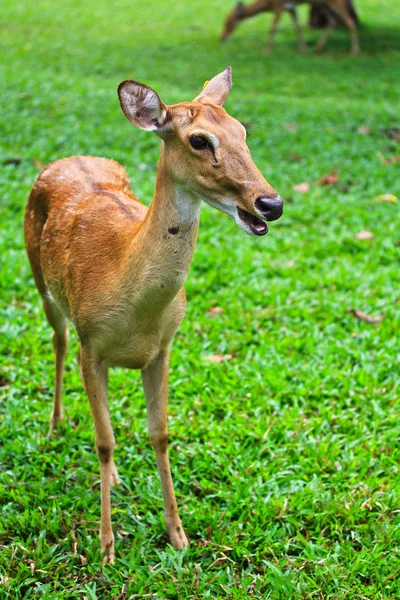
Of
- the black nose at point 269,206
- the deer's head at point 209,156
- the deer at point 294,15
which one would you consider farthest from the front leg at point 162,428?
the deer at point 294,15

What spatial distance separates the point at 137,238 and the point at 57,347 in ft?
4.50

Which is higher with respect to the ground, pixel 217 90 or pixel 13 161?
pixel 217 90

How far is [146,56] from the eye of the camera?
1347cm

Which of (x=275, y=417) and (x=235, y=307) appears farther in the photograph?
(x=235, y=307)

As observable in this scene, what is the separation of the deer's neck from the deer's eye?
0.55 ft

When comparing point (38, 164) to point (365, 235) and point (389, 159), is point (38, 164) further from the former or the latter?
point (389, 159)

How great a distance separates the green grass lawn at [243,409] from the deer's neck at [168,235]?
1.10 ft

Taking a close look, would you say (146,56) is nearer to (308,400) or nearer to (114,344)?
(308,400)

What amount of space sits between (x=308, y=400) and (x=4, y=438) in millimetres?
1792

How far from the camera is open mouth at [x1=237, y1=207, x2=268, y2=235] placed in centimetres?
237

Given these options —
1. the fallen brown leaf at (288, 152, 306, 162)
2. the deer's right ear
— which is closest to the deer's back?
the deer's right ear

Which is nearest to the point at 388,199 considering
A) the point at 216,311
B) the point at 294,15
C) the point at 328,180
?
the point at 328,180

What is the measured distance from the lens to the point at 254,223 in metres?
2.38

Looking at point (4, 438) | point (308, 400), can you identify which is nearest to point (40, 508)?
point (4, 438)
